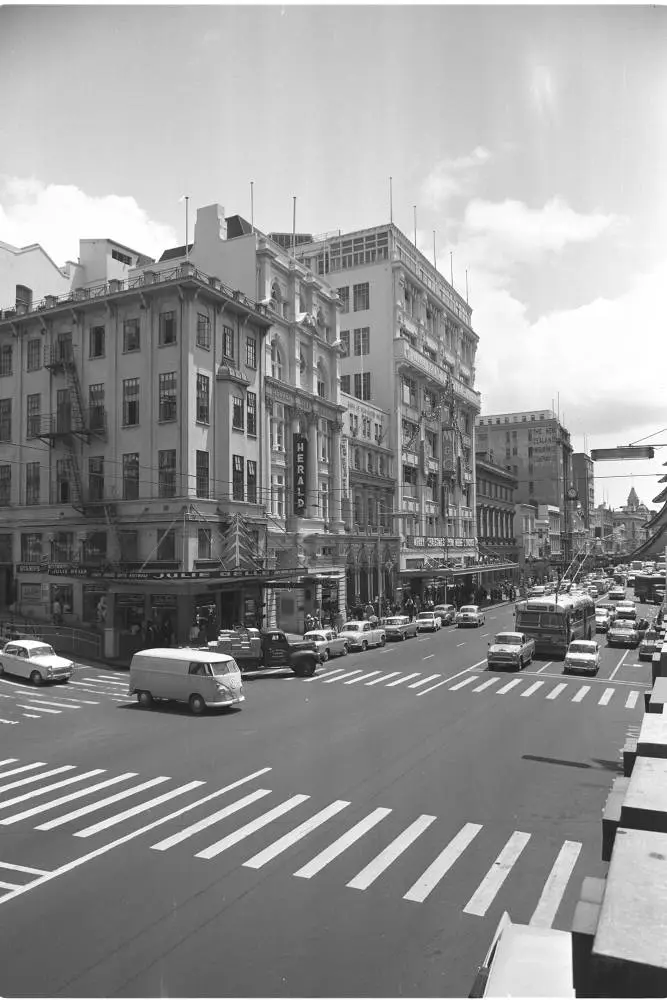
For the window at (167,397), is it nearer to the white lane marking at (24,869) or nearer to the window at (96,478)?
the window at (96,478)

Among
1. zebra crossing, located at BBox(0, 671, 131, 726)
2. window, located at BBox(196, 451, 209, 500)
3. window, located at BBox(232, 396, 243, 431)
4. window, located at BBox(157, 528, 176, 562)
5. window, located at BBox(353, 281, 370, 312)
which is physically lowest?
zebra crossing, located at BBox(0, 671, 131, 726)

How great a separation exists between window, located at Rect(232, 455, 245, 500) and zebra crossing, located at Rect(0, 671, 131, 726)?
14139 millimetres

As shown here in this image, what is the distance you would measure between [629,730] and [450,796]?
879 centimetres

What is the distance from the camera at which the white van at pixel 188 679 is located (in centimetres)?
2323

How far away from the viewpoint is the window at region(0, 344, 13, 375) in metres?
45.1

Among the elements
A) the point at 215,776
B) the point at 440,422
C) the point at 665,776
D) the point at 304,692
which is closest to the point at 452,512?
the point at 440,422

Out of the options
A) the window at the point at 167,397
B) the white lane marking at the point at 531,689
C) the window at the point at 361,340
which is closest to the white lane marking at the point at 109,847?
the white lane marking at the point at 531,689

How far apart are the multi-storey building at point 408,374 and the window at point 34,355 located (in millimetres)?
29256

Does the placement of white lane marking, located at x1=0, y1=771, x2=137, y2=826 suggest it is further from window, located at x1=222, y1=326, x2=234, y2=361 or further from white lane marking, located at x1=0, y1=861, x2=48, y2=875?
window, located at x1=222, y1=326, x2=234, y2=361

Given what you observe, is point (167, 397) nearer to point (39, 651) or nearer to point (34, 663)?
point (39, 651)

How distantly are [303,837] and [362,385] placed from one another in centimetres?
6069

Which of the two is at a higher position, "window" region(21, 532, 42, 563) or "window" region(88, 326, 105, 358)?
"window" region(88, 326, 105, 358)

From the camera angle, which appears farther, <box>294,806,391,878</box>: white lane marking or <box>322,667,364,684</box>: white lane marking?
<box>322,667,364,684</box>: white lane marking

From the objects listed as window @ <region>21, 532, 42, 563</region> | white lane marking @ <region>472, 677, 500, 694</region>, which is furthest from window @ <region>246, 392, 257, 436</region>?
white lane marking @ <region>472, 677, 500, 694</region>
